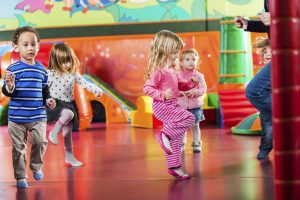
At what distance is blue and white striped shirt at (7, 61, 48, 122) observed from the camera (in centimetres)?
329

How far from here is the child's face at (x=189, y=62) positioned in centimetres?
479

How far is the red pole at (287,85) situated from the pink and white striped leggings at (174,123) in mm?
1790

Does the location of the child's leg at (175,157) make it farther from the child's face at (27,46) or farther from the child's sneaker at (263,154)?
the child's face at (27,46)

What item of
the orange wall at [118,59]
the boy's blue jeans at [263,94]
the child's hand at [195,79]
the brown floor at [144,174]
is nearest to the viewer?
the brown floor at [144,174]

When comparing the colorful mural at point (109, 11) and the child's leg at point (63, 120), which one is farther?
the colorful mural at point (109, 11)

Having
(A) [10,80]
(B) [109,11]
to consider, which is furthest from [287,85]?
(B) [109,11]

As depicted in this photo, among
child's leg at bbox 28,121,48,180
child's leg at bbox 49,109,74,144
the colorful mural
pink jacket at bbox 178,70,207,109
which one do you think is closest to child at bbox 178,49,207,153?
pink jacket at bbox 178,70,207,109

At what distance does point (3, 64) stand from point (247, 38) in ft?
12.0

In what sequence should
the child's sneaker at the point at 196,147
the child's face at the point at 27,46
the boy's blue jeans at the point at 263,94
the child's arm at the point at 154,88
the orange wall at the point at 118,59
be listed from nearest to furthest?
the child's face at the point at 27,46 < the child's arm at the point at 154,88 < the boy's blue jeans at the point at 263,94 < the child's sneaker at the point at 196,147 < the orange wall at the point at 118,59

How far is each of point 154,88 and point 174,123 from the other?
25 cm

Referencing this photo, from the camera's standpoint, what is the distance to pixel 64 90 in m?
4.17

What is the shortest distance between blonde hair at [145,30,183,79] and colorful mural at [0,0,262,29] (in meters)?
5.39

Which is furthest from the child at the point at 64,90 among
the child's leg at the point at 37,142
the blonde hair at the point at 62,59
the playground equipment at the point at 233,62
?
the playground equipment at the point at 233,62

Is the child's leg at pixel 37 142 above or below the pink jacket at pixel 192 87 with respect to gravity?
below
